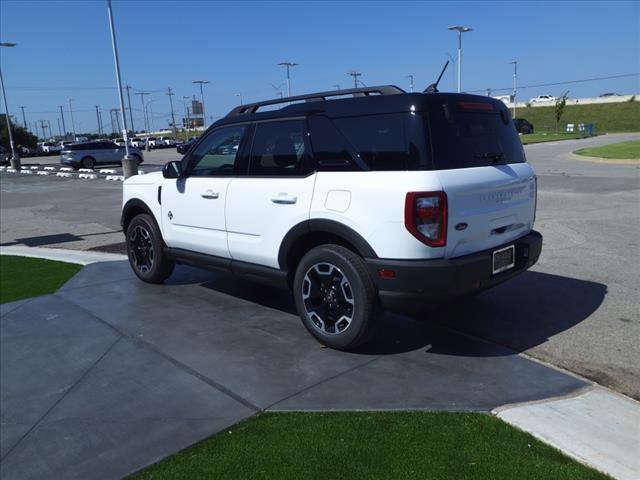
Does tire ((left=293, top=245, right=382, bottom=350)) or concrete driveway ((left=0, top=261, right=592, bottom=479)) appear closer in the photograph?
concrete driveway ((left=0, top=261, right=592, bottom=479))

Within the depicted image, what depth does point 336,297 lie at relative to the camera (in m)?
4.39

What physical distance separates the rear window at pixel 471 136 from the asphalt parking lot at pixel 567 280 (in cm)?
147

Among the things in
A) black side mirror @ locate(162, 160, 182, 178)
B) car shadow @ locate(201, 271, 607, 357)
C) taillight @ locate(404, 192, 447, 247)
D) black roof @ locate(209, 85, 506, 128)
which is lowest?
car shadow @ locate(201, 271, 607, 357)

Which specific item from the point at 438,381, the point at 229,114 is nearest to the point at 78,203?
the point at 229,114

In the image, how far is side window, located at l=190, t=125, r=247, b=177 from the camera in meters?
5.30

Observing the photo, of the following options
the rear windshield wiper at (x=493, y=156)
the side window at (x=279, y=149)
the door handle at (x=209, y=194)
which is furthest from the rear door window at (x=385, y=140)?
the door handle at (x=209, y=194)

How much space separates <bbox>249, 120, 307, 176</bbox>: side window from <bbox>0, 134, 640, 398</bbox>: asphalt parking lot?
1931 mm

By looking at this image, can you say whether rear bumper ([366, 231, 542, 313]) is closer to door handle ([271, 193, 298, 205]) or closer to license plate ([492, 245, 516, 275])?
license plate ([492, 245, 516, 275])

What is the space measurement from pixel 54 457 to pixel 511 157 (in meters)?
3.90

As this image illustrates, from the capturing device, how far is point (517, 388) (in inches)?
147

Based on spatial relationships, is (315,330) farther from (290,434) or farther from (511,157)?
(511,157)

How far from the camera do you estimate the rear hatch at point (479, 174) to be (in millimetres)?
3904

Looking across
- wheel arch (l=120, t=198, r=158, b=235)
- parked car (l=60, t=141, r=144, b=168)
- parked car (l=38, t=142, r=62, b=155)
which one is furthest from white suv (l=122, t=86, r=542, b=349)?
parked car (l=38, t=142, r=62, b=155)

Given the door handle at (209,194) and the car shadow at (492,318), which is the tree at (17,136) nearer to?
the door handle at (209,194)
